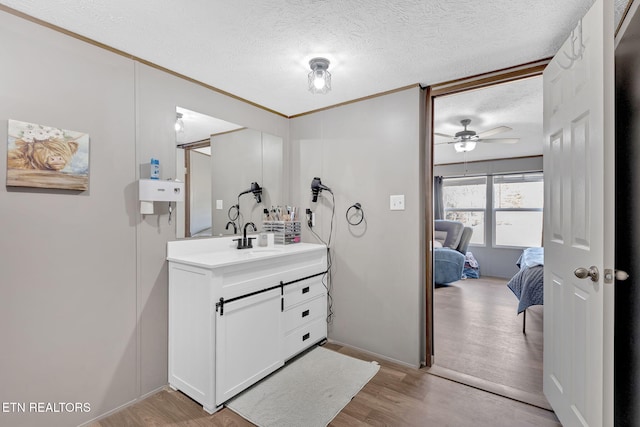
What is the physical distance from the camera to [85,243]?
1.71m

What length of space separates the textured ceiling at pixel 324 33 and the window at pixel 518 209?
4.33m

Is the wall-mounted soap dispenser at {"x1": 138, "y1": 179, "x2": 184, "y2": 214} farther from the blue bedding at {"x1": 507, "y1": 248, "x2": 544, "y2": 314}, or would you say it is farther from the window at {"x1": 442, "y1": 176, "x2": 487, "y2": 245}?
the window at {"x1": 442, "y1": 176, "x2": 487, "y2": 245}

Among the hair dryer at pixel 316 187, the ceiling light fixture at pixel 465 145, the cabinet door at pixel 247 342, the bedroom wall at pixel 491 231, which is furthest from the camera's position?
the bedroom wall at pixel 491 231

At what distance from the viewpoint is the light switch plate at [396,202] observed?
2.43 meters

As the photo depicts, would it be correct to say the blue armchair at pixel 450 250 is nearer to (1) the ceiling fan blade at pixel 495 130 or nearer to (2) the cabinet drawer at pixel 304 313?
(1) the ceiling fan blade at pixel 495 130

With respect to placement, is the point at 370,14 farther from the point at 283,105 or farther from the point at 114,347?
the point at 114,347

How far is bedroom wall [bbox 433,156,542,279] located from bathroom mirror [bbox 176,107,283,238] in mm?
4457

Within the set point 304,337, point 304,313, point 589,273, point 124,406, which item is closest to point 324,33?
point 589,273

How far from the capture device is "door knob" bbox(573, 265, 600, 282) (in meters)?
1.24

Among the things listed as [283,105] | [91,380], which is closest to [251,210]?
[283,105]

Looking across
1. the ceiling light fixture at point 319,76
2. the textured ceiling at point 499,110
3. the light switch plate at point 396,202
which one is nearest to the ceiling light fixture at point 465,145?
the textured ceiling at point 499,110

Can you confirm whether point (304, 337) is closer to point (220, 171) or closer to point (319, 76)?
point (220, 171)

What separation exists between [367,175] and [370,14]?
1.29 meters

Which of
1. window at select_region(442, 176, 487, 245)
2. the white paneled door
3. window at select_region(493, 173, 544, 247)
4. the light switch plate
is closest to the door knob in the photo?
the white paneled door
